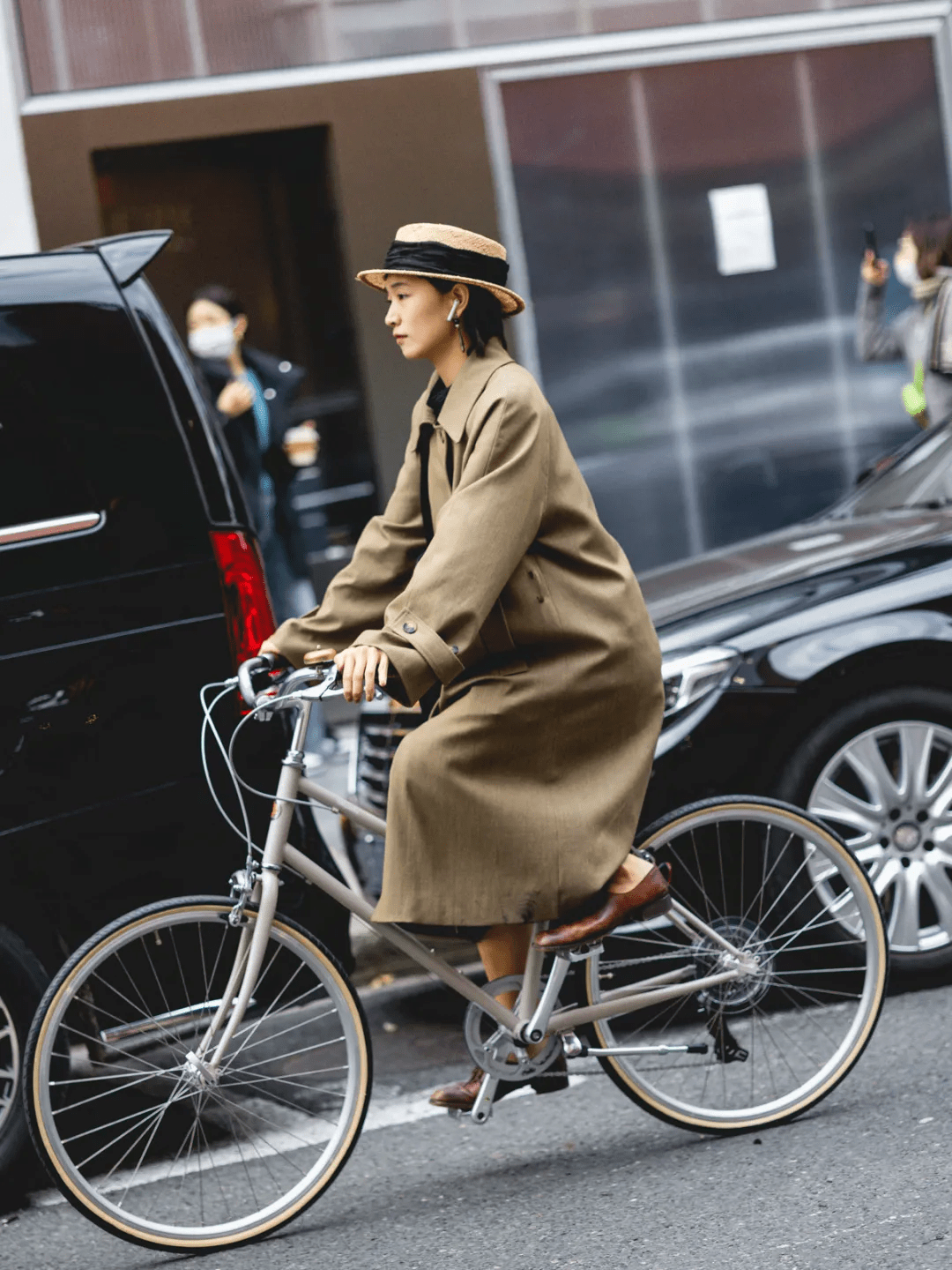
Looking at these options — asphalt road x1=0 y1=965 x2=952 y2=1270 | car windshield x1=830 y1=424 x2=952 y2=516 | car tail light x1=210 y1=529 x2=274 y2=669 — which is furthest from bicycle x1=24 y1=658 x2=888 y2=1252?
car windshield x1=830 y1=424 x2=952 y2=516

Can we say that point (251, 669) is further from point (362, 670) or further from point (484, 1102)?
point (484, 1102)

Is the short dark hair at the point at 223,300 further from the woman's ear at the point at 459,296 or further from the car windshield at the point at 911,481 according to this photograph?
the woman's ear at the point at 459,296

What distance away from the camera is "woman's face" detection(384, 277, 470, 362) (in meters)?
3.36

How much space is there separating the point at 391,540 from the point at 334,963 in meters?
0.87

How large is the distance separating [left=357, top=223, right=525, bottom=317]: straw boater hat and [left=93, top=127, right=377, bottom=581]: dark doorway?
211 inches

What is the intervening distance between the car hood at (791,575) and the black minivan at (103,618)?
123cm

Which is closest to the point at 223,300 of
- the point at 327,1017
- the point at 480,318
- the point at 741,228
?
the point at 741,228

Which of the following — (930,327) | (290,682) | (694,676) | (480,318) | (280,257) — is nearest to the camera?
(290,682)

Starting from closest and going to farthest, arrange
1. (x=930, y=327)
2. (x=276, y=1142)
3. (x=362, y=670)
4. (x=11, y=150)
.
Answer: (x=362, y=670) → (x=276, y=1142) → (x=930, y=327) → (x=11, y=150)

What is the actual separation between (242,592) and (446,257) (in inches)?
41.2

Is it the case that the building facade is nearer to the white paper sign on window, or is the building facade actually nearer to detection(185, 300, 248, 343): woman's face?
the white paper sign on window

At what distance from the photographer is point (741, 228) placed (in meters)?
9.29

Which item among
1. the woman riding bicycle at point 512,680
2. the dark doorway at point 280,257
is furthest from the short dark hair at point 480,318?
the dark doorway at point 280,257

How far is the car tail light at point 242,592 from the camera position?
397cm
